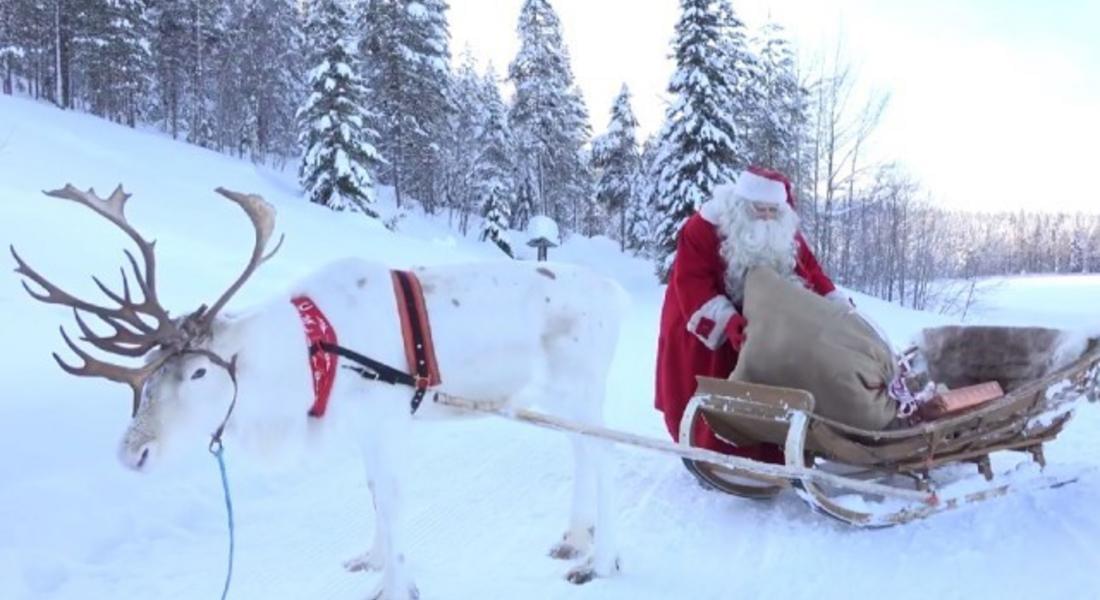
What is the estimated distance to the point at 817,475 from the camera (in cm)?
362

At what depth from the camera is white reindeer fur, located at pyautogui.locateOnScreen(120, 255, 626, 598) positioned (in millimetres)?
3100

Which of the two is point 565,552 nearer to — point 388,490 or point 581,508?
A: point 581,508

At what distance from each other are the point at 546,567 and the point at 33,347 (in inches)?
203

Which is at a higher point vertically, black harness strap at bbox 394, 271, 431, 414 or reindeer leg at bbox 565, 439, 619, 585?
black harness strap at bbox 394, 271, 431, 414

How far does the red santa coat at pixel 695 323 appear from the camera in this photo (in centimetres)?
477

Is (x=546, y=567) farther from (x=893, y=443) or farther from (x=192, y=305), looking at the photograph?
(x=192, y=305)

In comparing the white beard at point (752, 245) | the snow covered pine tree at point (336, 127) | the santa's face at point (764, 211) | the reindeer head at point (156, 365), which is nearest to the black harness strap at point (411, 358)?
the reindeer head at point (156, 365)

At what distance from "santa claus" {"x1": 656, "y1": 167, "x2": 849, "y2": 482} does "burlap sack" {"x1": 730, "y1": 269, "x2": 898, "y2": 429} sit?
0.42 meters

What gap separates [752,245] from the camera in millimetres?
4867

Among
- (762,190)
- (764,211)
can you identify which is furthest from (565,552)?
(762,190)

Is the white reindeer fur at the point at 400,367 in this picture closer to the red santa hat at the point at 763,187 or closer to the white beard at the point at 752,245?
the white beard at the point at 752,245

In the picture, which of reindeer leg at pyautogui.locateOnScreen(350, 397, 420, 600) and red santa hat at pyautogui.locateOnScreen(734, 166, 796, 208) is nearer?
reindeer leg at pyautogui.locateOnScreen(350, 397, 420, 600)

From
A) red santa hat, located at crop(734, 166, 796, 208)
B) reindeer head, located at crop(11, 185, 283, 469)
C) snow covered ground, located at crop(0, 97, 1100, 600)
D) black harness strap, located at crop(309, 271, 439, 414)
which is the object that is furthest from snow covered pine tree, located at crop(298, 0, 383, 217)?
reindeer head, located at crop(11, 185, 283, 469)

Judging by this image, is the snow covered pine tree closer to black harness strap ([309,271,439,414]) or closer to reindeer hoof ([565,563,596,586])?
black harness strap ([309,271,439,414])
